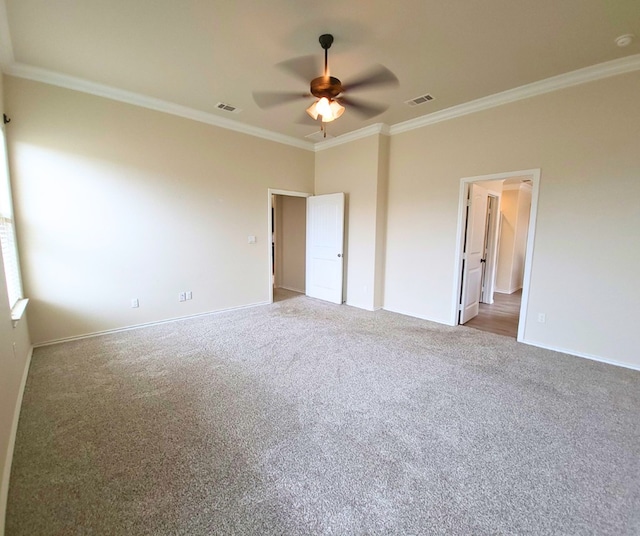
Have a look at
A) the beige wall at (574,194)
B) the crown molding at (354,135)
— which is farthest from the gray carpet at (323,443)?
the crown molding at (354,135)

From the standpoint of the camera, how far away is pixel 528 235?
3.49 meters

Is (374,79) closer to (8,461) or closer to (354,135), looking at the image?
(354,135)

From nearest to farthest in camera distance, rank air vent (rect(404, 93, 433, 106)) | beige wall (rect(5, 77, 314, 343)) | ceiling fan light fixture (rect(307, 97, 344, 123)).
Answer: ceiling fan light fixture (rect(307, 97, 344, 123)) < beige wall (rect(5, 77, 314, 343)) < air vent (rect(404, 93, 433, 106))

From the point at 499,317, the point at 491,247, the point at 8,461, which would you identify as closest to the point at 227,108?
the point at 8,461

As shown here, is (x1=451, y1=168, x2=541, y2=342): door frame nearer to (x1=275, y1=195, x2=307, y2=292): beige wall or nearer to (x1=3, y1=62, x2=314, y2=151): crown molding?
(x1=275, y1=195, x2=307, y2=292): beige wall

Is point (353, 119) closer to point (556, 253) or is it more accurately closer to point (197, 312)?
point (556, 253)

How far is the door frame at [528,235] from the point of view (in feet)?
11.4

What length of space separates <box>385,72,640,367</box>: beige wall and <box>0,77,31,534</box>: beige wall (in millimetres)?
4616

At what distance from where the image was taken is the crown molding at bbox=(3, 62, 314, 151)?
312cm

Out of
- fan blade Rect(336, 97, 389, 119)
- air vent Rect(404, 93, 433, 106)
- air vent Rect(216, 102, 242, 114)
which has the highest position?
air vent Rect(404, 93, 433, 106)

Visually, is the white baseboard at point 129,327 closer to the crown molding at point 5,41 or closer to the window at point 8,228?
the window at point 8,228

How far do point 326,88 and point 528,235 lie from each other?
2.87 m

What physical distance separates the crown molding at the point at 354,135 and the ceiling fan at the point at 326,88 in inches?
69.4

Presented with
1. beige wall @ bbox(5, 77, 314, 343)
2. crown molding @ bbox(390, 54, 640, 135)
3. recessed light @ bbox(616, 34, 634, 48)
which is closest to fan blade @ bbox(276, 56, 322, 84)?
beige wall @ bbox(5, 77, 314, 343)
